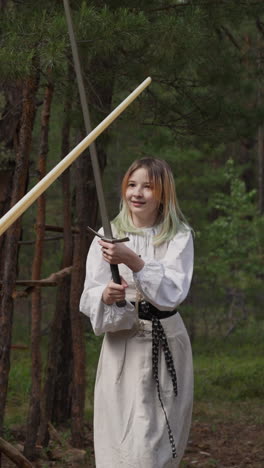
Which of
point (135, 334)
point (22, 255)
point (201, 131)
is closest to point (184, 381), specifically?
point (135, 334)

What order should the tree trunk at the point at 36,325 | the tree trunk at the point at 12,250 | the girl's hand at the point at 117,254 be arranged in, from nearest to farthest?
the girl's hand at the point at 117,254 → the tree trunk at the point at 12,250 → the tree trunk at the point at 36,325

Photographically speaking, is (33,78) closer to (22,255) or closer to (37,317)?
(37,317)

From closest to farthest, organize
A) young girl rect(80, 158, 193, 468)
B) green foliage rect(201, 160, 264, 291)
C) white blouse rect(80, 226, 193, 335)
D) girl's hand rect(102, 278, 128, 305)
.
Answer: girl's hand rect(102, 278, 128, 305) < white blouse rect(80, 226, 193, 335) < young girl rect(80, 158, 193, 468) < green foliage rect(201, 160, 264, 291)

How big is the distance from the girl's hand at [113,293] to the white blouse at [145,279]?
40mm

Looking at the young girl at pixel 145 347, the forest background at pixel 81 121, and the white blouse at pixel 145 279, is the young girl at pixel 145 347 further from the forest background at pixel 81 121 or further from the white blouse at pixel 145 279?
the forest background at pixel 81 121

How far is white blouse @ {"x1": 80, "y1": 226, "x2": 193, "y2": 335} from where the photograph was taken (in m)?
3.65

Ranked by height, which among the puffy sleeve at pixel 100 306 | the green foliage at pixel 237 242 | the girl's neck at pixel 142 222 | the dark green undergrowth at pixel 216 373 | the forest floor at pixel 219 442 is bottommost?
the forest floor at pixel 219 442

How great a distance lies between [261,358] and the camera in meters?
13.5

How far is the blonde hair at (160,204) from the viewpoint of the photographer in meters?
3.86

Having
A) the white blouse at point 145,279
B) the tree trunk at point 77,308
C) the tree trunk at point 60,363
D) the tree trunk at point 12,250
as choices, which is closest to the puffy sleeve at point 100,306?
the white blouse at point 145,279

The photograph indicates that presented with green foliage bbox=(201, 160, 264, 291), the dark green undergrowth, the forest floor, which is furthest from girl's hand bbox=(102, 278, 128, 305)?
green foliage bbox=(201, 160, 264, 291)

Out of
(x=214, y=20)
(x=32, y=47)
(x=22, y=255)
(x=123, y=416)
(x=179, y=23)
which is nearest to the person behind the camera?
(x=123, y=416)

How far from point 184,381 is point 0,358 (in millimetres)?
2426

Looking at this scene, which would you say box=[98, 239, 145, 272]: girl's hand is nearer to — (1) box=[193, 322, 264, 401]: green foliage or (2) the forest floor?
(2) the forest floor
